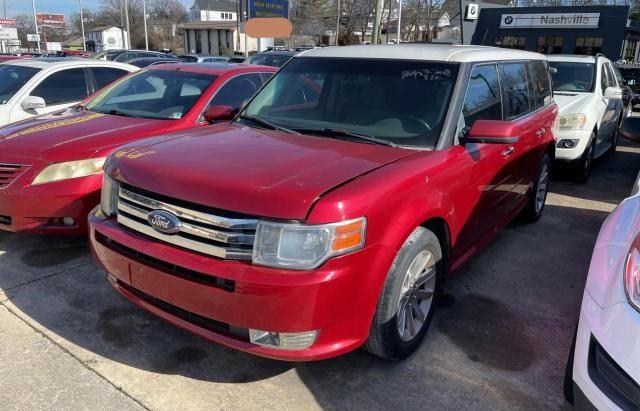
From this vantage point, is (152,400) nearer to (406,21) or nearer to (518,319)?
(518,319)

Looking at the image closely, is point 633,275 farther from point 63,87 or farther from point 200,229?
point 63,87

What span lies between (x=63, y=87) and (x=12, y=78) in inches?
27.4

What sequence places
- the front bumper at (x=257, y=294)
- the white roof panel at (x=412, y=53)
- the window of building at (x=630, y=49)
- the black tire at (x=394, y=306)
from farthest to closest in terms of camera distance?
the window of building at (x=630, y=49), the white roof panel at (x=412, y=53), the black tire at (x=394, y=306), the front bumper at (x=257, y=294)

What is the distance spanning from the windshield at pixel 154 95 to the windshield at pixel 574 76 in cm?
580

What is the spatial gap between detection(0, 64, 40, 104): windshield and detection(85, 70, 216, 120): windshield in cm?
156

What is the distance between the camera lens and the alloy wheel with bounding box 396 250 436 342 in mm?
2906

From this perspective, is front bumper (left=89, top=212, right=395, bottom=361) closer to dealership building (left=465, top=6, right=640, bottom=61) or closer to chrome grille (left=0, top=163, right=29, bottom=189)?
chrome grille (left=0, top=163, right=29, bottom=189)

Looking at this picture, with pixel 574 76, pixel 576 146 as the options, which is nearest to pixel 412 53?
pixel 576 146

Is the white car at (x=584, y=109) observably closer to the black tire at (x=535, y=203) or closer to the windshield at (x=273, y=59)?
the black tire at (x=535, y=203)

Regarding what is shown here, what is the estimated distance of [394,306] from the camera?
2727mm

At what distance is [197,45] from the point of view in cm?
7481

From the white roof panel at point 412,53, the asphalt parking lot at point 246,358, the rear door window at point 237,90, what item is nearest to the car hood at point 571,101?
the white roof panel at point 412,53

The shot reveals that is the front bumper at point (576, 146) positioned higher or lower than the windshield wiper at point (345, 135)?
lower

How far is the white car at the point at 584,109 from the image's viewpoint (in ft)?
23.2
